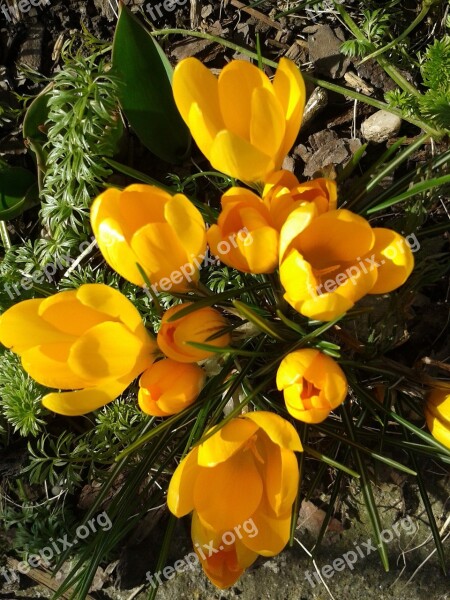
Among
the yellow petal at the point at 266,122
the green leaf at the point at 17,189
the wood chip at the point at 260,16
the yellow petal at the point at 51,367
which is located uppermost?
the yellow petal at the point at 266,122

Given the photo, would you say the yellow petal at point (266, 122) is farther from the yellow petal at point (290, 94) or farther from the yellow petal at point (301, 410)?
the yellow petal at point (301, 410)

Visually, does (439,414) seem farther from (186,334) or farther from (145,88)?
(145,88)

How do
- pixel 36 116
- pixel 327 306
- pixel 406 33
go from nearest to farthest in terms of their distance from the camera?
pixel 327 306 → pixel 406 33 → pixel 36 116

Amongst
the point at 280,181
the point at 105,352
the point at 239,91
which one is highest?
the point at 239,91

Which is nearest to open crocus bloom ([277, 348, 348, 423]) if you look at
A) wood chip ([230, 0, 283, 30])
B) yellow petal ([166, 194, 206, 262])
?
yellow petal ([166, 194, 206, 262])

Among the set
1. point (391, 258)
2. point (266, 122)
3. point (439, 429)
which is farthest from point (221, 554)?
point (266, 122)

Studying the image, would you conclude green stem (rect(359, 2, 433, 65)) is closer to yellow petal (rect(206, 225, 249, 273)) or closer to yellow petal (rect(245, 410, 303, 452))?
yellow petal (rect(206, 225, 249, 273))

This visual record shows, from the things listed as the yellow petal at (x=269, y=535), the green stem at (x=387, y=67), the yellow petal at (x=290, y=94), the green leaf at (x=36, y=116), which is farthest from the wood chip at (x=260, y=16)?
the yellow petal at (x=269, y=535)

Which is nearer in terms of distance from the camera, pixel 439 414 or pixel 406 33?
pixel 439 414
